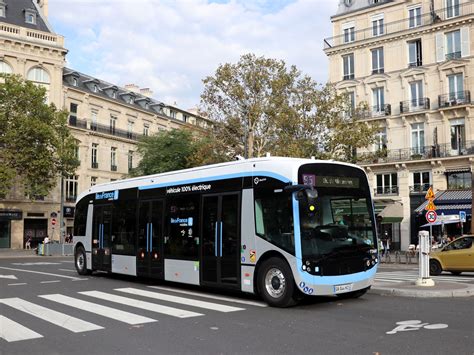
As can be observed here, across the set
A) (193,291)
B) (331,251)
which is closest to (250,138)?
(193,291)

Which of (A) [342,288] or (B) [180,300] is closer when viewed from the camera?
(A) [342,288]

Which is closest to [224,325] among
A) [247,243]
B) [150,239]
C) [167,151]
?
[247,243]

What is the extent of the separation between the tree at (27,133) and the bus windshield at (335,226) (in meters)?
29.8

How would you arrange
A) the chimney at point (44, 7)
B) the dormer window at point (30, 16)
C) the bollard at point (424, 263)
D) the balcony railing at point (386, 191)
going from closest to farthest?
the bollard at point (424, 263)
the balcony railing at point (386, 191)
the dormer window at point (30, 16)
the chimney at point (44, 7)

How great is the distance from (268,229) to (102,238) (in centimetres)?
795

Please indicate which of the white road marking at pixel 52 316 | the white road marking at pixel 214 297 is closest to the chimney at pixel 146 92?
the white road marking at pixel 214 297

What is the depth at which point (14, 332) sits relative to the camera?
26.2 ft

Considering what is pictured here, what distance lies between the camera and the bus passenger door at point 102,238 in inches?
642

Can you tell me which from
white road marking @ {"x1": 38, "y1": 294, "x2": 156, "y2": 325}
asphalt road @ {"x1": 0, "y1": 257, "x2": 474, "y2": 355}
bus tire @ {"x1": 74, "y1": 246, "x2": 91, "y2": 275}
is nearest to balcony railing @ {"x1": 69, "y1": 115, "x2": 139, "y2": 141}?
bus tire @ {"x1": 74, "y1": 246, "x2": 91, "y2": 275}

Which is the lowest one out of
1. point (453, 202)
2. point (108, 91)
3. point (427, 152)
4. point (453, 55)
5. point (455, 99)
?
point (453, 202)

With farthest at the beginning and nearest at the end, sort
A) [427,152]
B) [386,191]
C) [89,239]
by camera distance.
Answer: [386,191]
[427,152]
[89,239]

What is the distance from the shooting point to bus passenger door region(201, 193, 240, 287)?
444 inches

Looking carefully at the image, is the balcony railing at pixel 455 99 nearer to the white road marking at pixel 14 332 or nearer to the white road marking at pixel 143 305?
the white road marking at pixel 143 305

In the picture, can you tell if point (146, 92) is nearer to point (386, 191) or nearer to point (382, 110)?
point (382, 110)
